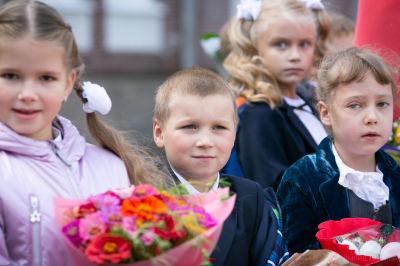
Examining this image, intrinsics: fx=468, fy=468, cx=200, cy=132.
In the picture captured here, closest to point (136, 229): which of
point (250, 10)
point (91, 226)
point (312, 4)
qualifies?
point (91, 226)

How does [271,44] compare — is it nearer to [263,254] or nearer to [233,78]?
[233,78]

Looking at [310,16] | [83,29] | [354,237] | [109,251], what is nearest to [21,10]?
→ [109,251]

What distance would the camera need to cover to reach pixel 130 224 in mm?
1491

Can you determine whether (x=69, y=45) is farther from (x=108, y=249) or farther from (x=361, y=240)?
(x=361, y=240)

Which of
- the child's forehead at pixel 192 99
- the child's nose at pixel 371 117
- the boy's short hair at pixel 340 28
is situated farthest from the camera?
the boy's short hair at pixel 340 28

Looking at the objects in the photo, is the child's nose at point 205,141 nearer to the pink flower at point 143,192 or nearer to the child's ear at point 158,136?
the child's ear at point 158,136

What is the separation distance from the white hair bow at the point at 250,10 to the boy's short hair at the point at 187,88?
1.35 metres

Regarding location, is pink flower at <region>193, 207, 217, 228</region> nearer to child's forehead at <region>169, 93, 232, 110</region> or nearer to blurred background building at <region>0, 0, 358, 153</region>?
child's forehead at <region>169, 93, 232, 110</region>

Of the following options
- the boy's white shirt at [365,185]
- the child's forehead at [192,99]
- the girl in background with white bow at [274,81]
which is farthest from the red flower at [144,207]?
the girl in background with white bow at [274,81]

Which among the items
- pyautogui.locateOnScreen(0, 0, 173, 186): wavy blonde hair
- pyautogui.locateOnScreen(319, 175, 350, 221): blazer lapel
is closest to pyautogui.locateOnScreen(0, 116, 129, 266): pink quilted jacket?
pyautogui.locateOnScreen(0, 0, 173, 186): wavy blonde hair

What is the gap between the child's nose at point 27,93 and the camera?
5.81 ft

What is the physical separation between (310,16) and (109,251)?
2.75 metres

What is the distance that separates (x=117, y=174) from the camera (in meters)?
2.07

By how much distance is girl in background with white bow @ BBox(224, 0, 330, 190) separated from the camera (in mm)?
3195
